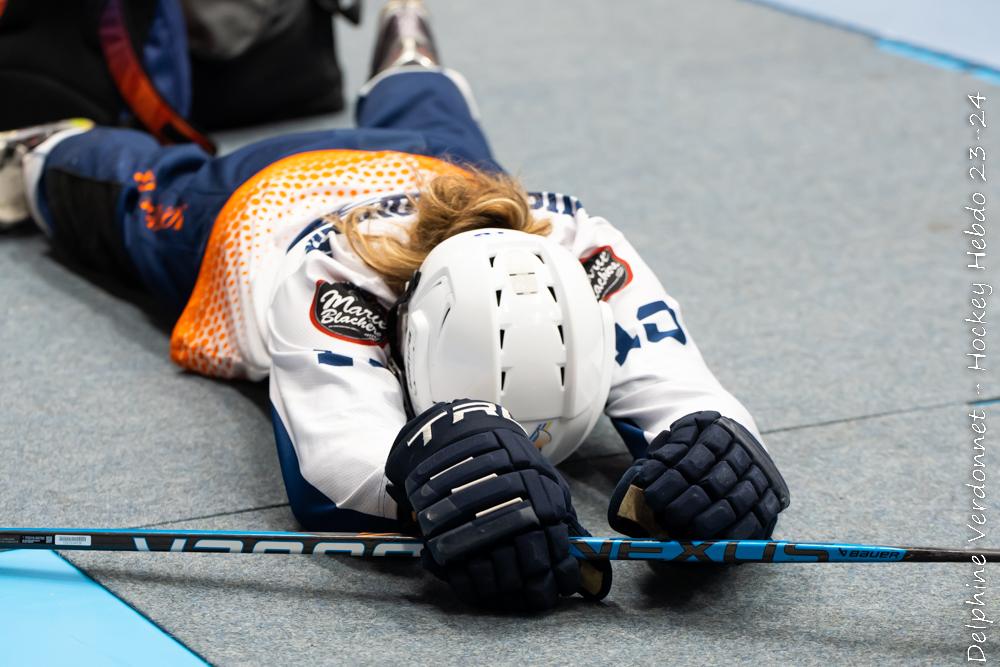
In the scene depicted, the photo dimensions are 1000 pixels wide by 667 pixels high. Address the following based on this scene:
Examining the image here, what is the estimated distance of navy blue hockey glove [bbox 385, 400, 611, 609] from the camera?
3.47ft

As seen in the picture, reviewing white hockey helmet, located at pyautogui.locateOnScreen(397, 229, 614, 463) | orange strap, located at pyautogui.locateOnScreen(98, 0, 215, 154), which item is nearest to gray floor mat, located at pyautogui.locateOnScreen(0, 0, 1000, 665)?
white hockey helmet, located at pyautogui.locateOnScreen(397, 229, 614, 463)

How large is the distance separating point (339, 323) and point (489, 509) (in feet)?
1.20

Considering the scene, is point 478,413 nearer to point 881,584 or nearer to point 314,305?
point 314,305

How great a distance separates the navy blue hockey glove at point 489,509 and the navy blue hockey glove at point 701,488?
8 cm

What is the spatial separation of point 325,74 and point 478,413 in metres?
1.80

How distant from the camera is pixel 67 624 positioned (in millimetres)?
1145

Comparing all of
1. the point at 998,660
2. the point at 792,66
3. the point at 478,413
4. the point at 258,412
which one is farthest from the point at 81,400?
the point at 792,66

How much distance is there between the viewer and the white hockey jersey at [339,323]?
4.09 feet

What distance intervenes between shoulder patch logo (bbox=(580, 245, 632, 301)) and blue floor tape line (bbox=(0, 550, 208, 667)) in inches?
24.4

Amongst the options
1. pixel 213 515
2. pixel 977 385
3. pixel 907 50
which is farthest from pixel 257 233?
pixel 907 50

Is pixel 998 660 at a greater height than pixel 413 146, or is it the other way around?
pixel 413 146

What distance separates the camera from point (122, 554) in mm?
Answer: 1250

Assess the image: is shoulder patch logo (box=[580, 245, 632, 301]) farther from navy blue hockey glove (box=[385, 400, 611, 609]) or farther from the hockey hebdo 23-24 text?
the hockey hebdo 23-24 text

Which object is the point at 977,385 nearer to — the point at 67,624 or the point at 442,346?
the point at 442,346
